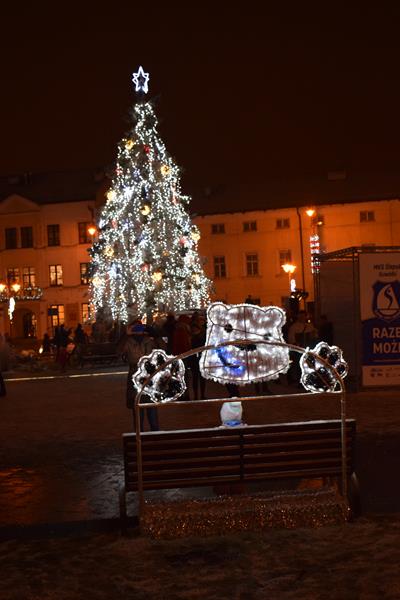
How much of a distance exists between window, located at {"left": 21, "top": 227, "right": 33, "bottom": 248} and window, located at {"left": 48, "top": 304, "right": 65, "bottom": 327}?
512cm

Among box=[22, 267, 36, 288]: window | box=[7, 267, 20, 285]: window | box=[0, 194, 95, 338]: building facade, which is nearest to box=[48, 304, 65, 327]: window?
box=[0, 194, 95, 338]: building facade

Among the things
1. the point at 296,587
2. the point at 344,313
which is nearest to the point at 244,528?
the point at 296,587

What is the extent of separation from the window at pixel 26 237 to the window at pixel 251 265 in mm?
16435

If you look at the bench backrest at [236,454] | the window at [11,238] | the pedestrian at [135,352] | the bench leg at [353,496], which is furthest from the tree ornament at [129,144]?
the window at [11,238]

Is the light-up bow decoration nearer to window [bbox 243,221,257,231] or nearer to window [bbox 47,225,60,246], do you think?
window [bbox 243,221,257,231]

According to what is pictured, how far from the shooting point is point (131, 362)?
12.0 meters

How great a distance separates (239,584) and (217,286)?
2278 inches

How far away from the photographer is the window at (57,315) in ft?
204

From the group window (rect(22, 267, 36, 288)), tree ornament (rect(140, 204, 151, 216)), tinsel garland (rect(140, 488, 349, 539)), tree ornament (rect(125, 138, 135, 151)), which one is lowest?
tinsel garland (rect(140, 488, 349, 539))

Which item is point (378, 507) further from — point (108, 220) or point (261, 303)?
point (261, 303)

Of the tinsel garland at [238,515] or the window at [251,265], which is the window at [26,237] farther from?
the tinsel garland at [238,515]

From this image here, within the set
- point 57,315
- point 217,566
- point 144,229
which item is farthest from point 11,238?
point 217,566

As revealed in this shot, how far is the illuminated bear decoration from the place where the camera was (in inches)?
601

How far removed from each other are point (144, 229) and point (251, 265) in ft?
106
